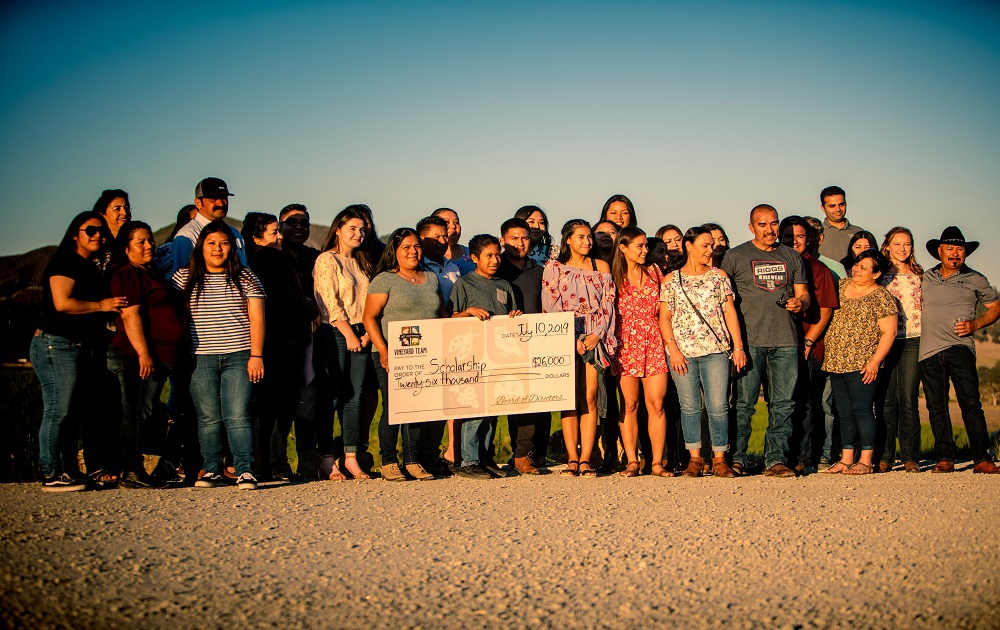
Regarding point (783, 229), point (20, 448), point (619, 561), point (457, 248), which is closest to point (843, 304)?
point (783, 229)

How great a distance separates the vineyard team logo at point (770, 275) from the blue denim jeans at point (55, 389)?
6.12 metres

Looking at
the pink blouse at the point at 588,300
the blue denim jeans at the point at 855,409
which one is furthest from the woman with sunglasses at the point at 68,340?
the blue denim jeans at the point at 855,409

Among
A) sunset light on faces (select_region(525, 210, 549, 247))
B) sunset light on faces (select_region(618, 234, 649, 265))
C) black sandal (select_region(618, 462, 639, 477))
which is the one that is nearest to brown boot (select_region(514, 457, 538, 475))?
black sandal (select_region(618, 462, 639, 477))

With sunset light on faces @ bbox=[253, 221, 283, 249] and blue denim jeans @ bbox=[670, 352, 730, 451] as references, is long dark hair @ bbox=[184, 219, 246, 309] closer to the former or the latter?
sunset light on faces @ bbox=[253, 221, 283, 249]

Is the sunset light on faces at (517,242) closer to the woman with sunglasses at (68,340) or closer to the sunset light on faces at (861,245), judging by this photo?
the woman with sunglasses at (68,340)

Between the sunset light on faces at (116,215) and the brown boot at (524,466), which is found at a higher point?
the sunset light on faces at (116,215)

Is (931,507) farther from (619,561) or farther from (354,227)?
(354,227)

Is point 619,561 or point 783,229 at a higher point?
point 783,229

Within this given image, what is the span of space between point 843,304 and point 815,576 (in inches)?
182

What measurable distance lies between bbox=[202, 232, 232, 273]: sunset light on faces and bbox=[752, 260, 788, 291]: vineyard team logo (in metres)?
4.92

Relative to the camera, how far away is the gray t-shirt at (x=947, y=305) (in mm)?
8562

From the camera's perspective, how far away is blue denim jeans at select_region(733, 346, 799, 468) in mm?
8172

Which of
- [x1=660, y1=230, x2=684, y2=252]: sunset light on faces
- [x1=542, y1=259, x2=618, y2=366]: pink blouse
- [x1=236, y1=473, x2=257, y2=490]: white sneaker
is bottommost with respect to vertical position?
[x1=236, y1=473, x2=257, y2=490]: white sneaker

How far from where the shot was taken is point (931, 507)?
6309 mm
